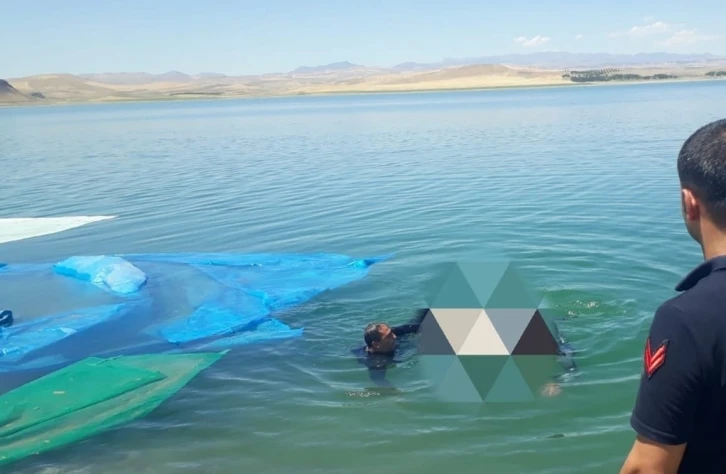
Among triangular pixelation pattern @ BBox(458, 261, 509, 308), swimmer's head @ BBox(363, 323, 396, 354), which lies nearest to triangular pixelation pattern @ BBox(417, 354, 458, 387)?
swimmer's head @ BBox(363, 323, 396, 354)

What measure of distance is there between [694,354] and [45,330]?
Answer: 326 inches

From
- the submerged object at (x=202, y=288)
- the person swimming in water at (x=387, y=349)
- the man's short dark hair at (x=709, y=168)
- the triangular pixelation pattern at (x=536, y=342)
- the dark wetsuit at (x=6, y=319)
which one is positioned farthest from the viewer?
the dark wetsuit at (x=6, y=319)

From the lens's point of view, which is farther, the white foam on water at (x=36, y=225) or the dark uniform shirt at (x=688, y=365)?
the white foam on water at (x=36, y=225)

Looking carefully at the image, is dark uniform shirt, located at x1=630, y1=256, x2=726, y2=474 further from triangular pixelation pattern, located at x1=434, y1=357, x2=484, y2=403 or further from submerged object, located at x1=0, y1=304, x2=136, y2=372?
submerged object, located at x1=0, y1=304, x2=136, y2=372

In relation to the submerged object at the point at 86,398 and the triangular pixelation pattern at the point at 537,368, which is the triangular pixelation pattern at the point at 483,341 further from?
the submerged object at the point at 86,398

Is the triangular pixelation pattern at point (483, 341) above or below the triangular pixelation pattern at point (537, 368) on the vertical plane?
above

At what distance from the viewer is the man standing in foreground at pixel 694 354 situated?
2.01 meters

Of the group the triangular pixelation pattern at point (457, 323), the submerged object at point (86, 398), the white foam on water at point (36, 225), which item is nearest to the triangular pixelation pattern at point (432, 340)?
the triangular pixelation pattern at point (457, 323)

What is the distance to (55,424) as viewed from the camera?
6.55 meters


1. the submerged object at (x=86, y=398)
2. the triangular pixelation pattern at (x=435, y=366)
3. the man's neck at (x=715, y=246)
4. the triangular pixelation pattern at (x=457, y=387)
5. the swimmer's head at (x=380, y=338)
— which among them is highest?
the man's neck at (x=715, y=246)

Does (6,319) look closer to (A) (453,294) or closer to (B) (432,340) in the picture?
(B) (432,340)

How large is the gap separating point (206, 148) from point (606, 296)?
2700 centimetres

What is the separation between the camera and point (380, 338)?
24.7 feet

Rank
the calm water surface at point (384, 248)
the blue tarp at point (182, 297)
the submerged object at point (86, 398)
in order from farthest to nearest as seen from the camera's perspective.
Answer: the blue tarp at point (182, 297)
the submerged object at point (86, 398)
the calm water surface at point (384, 248)
